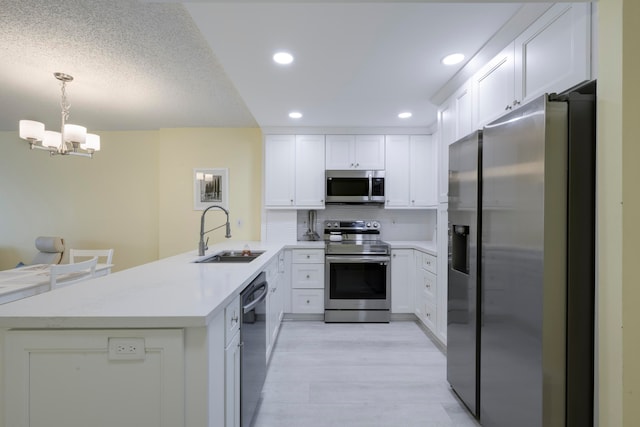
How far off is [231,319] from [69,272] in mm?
1884

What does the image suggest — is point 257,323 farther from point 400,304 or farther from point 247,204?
point 247,204

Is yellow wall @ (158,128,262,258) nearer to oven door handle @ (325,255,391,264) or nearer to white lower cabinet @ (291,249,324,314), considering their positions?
white lower cabinet @ (291,249,324,314)

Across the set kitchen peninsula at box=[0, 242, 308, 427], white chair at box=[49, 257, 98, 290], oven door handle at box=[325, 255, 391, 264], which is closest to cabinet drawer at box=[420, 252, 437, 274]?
oven door handle at box=[325, 255, 391, 264]

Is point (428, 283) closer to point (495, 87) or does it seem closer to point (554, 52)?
point (495, 87)

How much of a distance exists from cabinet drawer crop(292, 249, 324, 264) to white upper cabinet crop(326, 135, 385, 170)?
3.60 feet

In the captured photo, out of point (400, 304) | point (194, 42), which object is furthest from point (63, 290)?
point (400, 304)

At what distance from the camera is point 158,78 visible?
2682mm

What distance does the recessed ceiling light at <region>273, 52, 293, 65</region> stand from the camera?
2.02 m

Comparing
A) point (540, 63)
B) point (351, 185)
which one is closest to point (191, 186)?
point (351, 185)

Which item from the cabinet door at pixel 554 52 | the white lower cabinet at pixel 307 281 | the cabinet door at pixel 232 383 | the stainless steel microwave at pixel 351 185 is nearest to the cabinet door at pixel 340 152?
the stainless steel microwave at pixel 351 185

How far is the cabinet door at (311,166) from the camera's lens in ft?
12.5

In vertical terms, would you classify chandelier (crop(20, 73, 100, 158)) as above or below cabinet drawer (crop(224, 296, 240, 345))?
above

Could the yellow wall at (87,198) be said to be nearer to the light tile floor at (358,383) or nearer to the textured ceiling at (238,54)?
the textured ceiling at (238,54)

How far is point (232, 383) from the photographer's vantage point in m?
1.33
